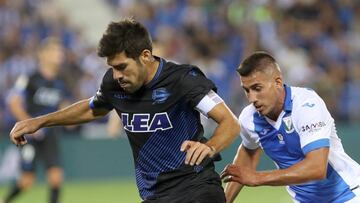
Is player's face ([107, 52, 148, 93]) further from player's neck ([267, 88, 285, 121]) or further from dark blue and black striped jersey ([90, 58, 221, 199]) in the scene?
player's neck ([267, 88, 285, 121])

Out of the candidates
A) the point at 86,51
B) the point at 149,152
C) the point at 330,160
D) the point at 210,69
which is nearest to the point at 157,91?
the point at 149,152

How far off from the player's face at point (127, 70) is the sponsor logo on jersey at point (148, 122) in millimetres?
257

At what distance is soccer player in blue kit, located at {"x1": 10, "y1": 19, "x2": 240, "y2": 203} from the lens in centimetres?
614

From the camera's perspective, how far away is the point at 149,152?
6.43 metres

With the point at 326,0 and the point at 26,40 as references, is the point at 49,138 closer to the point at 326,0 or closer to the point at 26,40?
the point at 26,40

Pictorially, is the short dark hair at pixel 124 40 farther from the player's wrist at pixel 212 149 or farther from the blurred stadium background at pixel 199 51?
the blurred stadium background at pixel 199 51

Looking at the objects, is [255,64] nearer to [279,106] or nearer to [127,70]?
[279,106]

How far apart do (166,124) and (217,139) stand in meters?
0.53

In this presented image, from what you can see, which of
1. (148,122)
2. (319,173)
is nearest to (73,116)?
(148,122)

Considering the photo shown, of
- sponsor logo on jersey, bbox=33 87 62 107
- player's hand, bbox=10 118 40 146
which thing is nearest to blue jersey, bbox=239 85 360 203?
player's hand, bbox=10 118 40 146

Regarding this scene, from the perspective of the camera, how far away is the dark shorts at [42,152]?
1261 centimetres

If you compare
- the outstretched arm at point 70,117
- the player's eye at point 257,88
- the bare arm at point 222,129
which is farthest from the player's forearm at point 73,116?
the player's eye at point 257,88

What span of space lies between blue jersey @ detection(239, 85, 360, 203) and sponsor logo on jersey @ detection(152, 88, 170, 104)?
794 mm

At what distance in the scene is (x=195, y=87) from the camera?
20.6 feet
